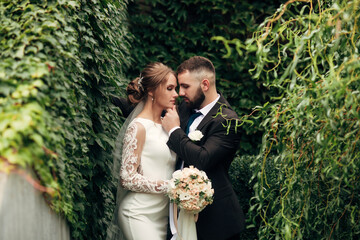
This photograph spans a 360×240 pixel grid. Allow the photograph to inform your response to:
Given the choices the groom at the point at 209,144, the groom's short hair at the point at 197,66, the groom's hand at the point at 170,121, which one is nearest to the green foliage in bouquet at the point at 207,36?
the groom's short hair at the point at 197,66

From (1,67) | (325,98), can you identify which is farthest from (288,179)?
(1,67)

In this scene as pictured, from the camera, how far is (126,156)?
11.2 feet

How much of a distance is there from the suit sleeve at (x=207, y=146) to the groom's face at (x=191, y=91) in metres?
0.32

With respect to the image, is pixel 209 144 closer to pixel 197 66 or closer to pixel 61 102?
pixel 197 66

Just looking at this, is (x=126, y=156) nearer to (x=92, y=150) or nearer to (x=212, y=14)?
(x=92, y=150)

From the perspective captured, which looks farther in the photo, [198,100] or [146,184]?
[198,100]

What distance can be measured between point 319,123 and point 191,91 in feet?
4.70

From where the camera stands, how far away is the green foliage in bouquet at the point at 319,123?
225 centimetres

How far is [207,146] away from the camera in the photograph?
3.49 metres

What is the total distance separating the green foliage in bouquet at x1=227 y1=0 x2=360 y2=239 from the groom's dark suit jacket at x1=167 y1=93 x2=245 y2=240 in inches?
24.9

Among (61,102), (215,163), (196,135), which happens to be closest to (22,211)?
(61,102)

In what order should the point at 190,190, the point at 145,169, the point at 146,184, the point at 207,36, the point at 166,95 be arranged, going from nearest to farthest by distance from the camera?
the point at 190,190, the point at 146,184, the point at 145,169, the point at 166,95, the point at 207,36

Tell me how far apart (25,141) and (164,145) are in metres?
1.80

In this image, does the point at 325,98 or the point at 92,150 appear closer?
the point at 325,98
